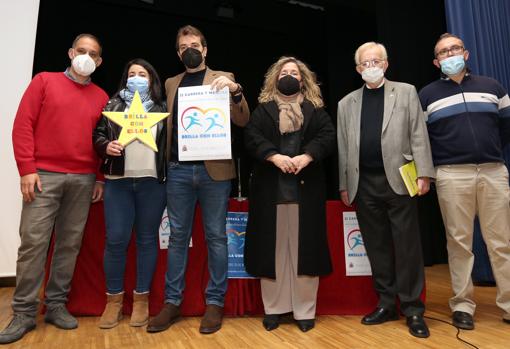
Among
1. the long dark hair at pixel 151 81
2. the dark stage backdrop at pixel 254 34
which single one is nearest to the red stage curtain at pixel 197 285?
the long dark hair at pixel 151 81

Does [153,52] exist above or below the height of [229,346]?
above

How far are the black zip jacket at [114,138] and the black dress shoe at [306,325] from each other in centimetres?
105

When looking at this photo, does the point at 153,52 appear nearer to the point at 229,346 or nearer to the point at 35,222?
the point at 35,222

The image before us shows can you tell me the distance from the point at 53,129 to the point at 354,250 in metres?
1.84

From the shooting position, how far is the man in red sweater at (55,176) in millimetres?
1935

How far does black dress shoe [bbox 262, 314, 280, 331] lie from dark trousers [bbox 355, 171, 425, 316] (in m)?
0.59

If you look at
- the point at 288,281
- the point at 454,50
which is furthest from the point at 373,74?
the point at 288,281

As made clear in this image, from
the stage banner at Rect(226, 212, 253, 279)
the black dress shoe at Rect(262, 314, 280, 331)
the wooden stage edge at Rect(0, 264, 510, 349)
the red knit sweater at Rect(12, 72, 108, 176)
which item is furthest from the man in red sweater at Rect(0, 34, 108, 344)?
the black dress shoe at Rect(262, 314, 280, 331)

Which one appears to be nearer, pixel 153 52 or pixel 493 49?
pixel 493 49

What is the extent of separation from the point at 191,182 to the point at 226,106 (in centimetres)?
45

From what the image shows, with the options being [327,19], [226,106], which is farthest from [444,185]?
[327,19]

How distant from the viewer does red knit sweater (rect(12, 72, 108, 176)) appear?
1.96 meters

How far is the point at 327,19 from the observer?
5430 millimetres

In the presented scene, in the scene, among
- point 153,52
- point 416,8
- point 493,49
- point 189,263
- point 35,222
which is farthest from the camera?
point 153,52
